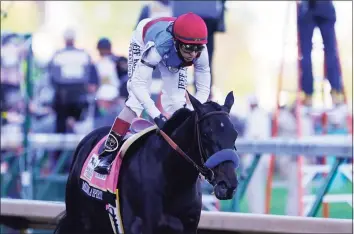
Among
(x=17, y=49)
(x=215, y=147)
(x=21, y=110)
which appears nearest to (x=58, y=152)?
(x=21, y=110)

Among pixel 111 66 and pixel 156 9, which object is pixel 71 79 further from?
pixel 156 9

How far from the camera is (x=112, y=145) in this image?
6188mm

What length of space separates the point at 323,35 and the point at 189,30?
3.14 m

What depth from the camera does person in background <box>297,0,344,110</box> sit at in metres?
8.59

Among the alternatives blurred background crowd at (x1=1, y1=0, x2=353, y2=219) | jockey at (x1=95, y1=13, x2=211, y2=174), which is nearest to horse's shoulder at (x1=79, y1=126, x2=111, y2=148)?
jockey at (x1=95, y1=13, x2=211, y2=174)

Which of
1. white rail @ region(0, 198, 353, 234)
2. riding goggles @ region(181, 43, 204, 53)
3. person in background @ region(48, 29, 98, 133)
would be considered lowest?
white rail @ region(0, 198, 353, 234)

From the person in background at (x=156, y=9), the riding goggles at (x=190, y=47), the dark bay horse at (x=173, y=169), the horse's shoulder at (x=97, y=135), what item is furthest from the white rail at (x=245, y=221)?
the person in background at (x=156, y=9)

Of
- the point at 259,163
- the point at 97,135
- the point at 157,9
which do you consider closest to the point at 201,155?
the point at 97,135

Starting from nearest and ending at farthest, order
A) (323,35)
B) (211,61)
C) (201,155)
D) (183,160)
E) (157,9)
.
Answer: (201,155) < (183,160) < (323,35) < (211,61) < (157,9)

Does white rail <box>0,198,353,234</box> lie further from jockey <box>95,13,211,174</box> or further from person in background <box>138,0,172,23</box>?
person in background <box>138,0,172,23</box>

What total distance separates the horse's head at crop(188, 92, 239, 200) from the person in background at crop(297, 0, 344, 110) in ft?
10.2

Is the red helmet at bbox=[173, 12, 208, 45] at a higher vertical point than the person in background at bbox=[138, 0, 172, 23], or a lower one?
higher

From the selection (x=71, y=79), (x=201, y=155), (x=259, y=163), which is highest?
(x=201, y=155)

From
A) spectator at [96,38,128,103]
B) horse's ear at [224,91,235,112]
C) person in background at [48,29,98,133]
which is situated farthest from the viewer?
person in background at [48,29,98,133]
